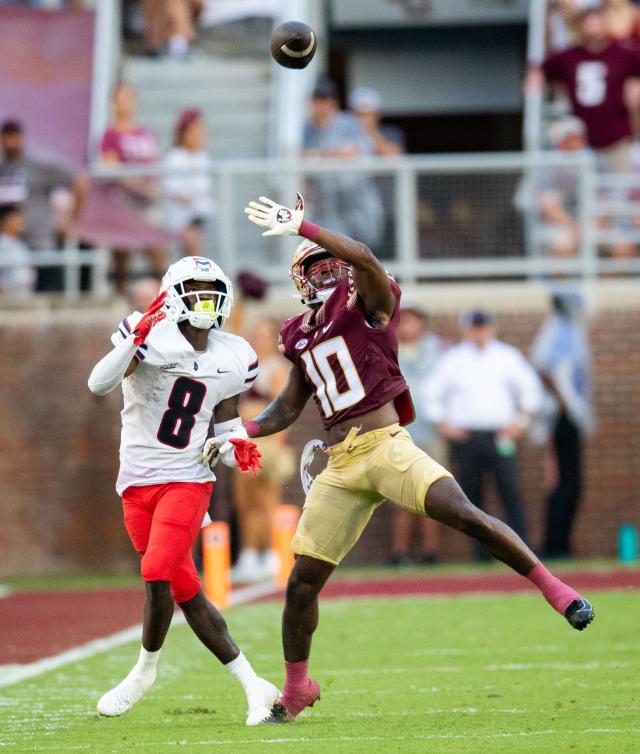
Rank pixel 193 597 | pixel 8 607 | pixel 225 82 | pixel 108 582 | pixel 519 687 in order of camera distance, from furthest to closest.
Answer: pixel 225 82, pixel 108 582, pixel 8 607, pixel 519 687, pixel 193 597

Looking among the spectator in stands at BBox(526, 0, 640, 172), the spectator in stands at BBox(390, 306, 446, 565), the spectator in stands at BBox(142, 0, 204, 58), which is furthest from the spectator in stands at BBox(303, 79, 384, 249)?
the spectator in stands at BBox(142, 0, 204, 58)

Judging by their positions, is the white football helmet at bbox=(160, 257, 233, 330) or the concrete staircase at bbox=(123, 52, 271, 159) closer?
the white football helmet at bbox=(160, 257, 233, 330)

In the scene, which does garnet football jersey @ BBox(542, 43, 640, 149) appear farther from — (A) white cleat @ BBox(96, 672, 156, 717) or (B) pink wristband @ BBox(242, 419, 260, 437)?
(A) white cleat @ BBox(96, 672, 156, 717)

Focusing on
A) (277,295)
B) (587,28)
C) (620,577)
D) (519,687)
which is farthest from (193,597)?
(587,28)

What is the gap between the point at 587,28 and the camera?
1520 centimetres

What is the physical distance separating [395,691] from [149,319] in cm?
205

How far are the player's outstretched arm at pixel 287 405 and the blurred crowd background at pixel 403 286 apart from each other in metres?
6.39

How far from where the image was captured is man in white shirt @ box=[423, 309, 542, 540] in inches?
556

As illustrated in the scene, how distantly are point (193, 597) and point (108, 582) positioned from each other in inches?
296

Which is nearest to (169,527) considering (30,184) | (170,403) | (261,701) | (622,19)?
(170,403)

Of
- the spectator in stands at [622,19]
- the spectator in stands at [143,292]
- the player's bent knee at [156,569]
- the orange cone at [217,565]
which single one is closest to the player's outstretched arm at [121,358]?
the player's bent knee at [156,569]

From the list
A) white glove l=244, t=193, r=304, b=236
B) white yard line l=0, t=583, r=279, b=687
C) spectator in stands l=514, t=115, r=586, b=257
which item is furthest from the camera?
spectator in stands l=514, t=115, r=586, b=257

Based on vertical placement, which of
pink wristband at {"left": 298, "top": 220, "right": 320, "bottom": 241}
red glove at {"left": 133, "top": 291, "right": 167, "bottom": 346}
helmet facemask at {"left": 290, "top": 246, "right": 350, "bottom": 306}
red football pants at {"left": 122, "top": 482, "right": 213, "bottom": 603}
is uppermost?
pink wristband at {"left": 298, "top": 220, "right": 320, "bottom": 241}

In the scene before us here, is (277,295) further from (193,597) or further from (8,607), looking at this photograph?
(193,597)
